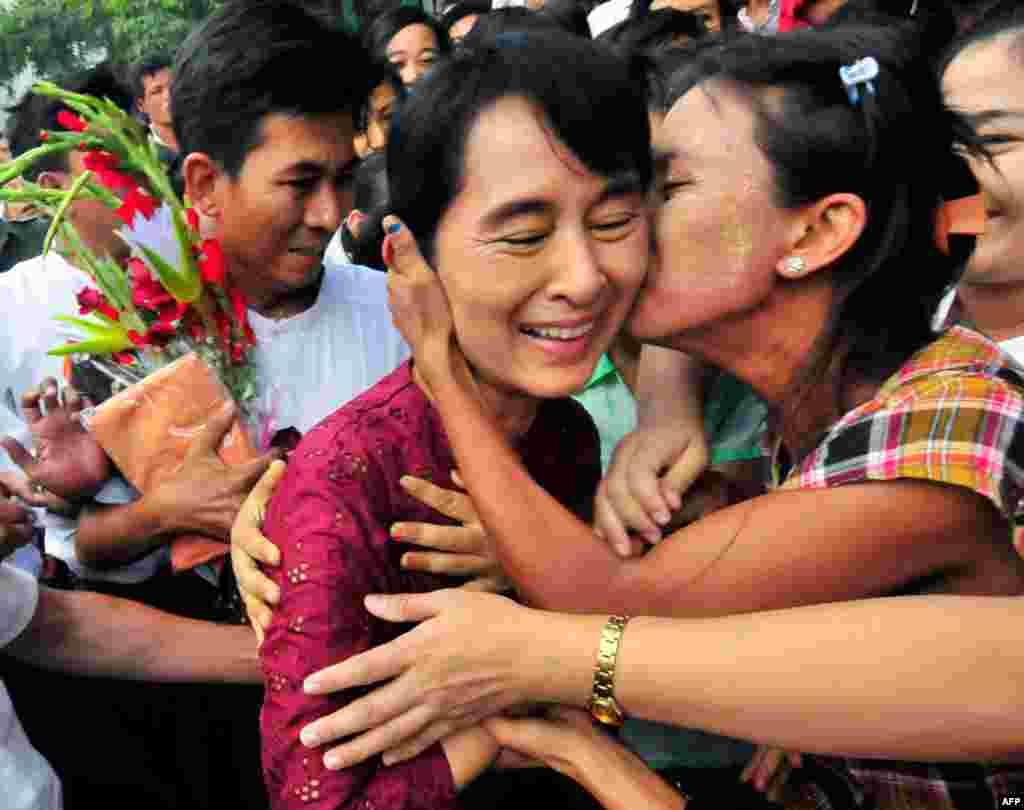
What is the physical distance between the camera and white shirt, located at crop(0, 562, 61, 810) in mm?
1885

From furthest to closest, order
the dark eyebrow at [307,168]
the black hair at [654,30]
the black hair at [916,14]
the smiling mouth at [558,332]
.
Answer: the black hair at [654,30]
the black hair at [916,14]
the dark eyebrow at [307,168]
the smiling mouth at [558,332]

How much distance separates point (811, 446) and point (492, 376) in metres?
0.58

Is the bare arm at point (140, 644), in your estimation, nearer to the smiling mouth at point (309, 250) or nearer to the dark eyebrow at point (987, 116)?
the smiling mouth at point (309, 250)

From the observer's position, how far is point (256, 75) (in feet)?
7.82

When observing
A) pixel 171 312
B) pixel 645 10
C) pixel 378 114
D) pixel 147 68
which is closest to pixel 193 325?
pixel 171 312

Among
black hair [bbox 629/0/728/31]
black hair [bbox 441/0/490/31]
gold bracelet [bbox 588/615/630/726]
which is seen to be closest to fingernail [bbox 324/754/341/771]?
gold bracelet [bbox 588/615/630/726]

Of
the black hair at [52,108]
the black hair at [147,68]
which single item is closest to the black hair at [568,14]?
the black hair at [52,108]

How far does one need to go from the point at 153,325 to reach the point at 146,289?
77 millimetres

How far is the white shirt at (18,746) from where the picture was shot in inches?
74.2

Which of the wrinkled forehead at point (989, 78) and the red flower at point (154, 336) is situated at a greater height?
the wrinkled forehead at point (989, 78)

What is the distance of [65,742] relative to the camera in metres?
2.45

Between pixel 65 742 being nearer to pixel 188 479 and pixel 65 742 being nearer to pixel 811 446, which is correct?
pixel 188 479

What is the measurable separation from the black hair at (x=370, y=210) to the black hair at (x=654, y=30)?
0.92 m

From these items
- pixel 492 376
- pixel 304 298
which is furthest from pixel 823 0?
pixel 492 376
